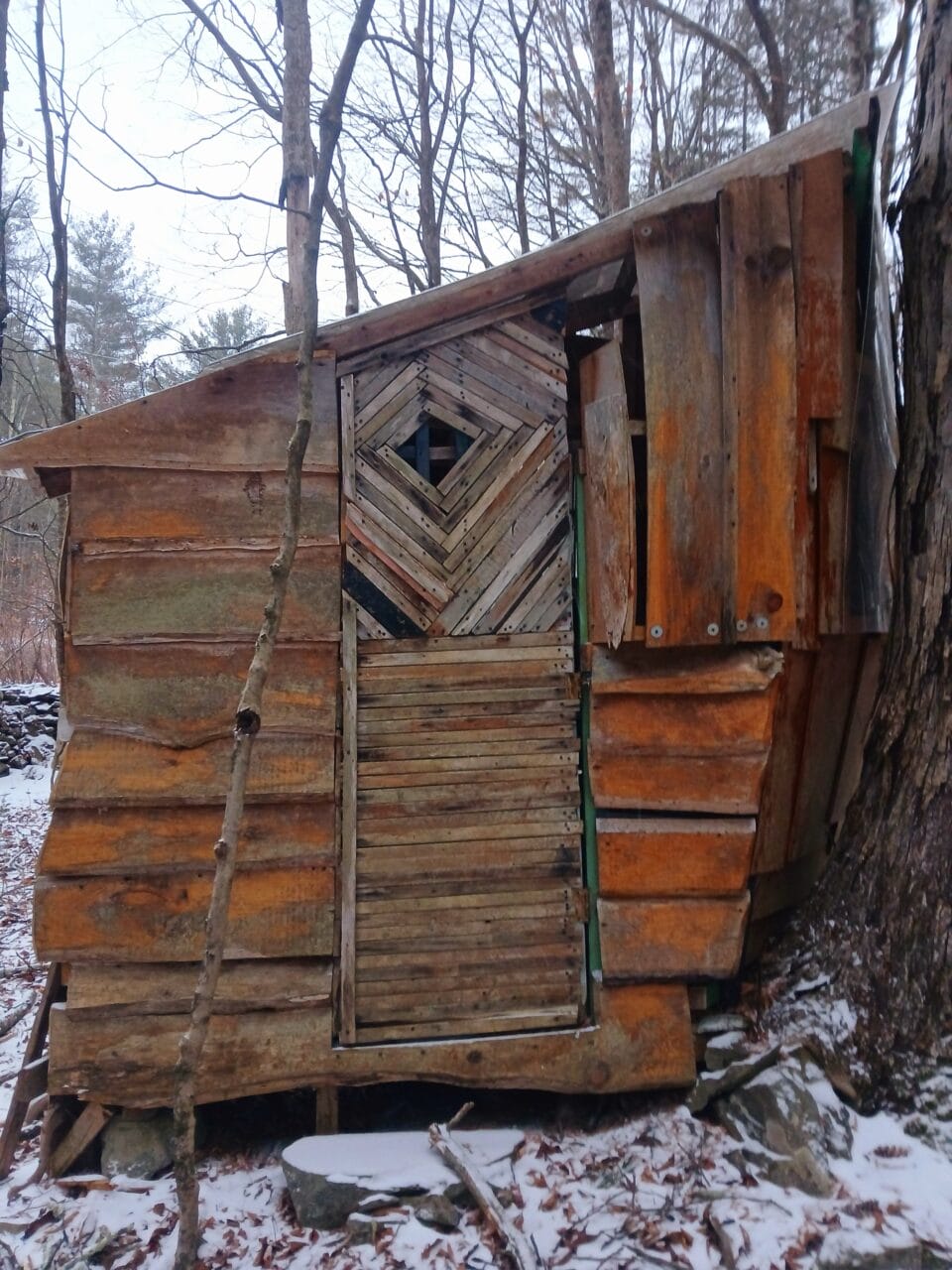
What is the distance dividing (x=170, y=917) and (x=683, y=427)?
351 cm

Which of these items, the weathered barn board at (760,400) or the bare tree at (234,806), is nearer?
the bare tree at (234,806)

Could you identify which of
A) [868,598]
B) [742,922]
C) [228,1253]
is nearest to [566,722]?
[742,922]

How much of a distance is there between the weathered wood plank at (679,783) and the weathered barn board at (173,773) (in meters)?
1.42

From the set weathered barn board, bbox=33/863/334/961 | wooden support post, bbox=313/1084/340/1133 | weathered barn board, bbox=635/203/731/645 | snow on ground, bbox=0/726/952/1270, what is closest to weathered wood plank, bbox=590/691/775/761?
weathered barn board, bbox=635/203/731/645

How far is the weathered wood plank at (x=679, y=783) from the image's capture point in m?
4.29

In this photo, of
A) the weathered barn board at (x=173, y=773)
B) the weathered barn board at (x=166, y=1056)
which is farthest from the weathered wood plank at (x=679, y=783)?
the weathered barn board at (x=166, y=1056)

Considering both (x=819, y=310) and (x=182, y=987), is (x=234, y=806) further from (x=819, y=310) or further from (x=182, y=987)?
(x=819, y=310)

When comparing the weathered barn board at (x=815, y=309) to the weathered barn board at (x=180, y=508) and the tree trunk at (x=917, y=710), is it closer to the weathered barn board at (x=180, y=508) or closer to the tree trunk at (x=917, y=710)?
the tree trunk at (x=917, y=710)

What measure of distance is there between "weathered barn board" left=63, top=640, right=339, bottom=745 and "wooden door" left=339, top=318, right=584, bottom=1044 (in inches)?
14.9

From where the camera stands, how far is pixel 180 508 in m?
4.46

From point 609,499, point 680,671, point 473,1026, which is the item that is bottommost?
point 473,1026

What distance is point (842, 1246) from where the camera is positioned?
3.14m

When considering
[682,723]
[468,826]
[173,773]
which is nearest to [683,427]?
[682,723]

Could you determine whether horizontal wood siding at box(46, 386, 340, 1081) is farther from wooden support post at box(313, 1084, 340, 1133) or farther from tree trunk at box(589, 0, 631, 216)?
tree trunk at box(589, 0, 631, 216)
